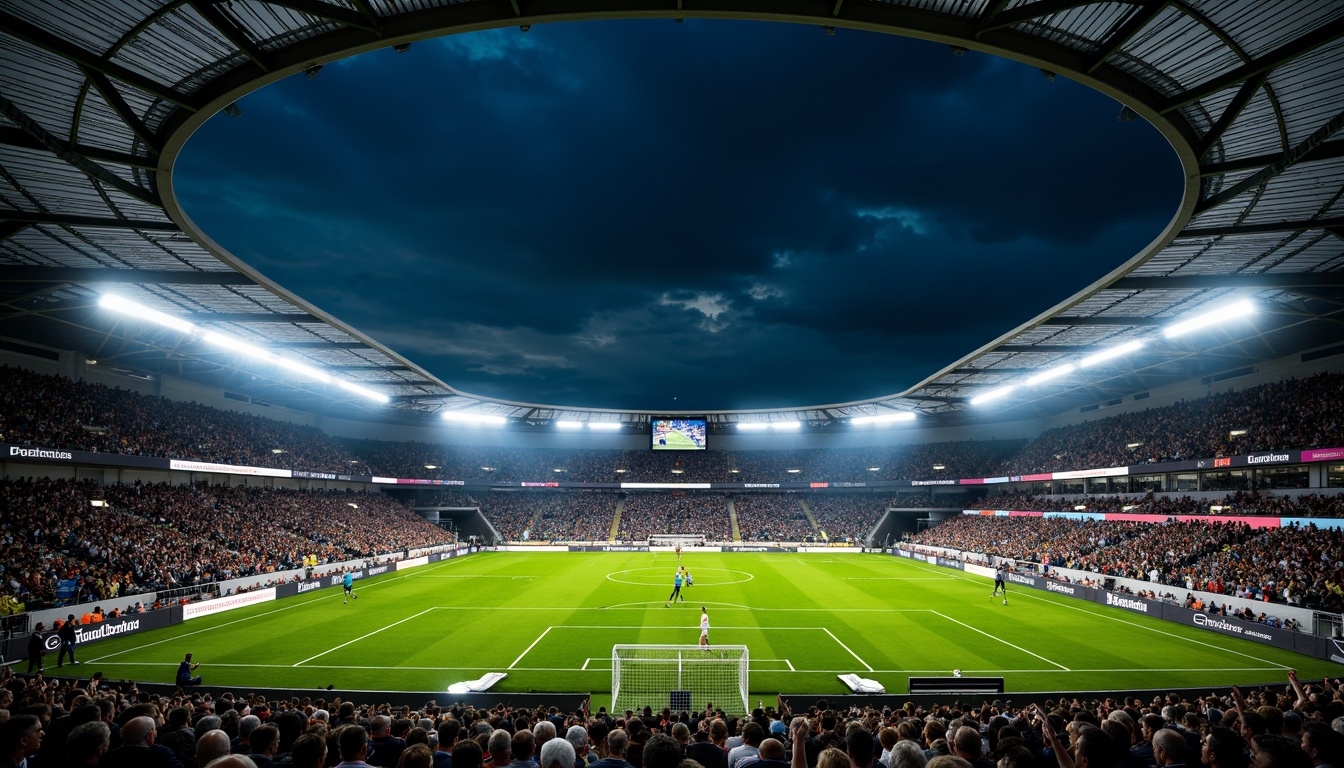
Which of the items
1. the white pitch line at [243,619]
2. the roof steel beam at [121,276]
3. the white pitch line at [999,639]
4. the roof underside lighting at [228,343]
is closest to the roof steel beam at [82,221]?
the roof steel beam at [121,276]

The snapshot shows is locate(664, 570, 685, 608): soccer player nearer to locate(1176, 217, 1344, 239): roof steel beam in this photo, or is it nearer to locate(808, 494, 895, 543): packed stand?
locate(1176, 217, 1344, 239): roof steel beam

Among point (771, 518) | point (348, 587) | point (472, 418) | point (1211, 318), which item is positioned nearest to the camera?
point (1211, 318)

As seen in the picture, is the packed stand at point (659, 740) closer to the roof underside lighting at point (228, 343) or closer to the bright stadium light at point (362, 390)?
the roof underside lighting at point (228, 343)

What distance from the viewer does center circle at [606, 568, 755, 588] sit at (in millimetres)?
43125

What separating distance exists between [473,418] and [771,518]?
125 feet

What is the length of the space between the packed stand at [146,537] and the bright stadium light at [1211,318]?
50.5 m

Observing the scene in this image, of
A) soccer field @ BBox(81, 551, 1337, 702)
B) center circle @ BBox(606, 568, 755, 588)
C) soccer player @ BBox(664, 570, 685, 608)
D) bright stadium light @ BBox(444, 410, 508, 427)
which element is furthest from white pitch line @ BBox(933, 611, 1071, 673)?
bright stadium light @ BBox(444, 410, 508, 427)

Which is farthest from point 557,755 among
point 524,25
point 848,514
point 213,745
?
point 848,514

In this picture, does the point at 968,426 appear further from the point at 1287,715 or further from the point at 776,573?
the point at 1287,715

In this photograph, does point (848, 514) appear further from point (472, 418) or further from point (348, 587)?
point (348, 587)

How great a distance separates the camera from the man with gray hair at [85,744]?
5.21m

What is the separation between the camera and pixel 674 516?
255ft

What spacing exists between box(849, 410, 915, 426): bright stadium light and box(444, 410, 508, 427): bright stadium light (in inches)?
1763

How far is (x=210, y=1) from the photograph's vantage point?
43.5ft
